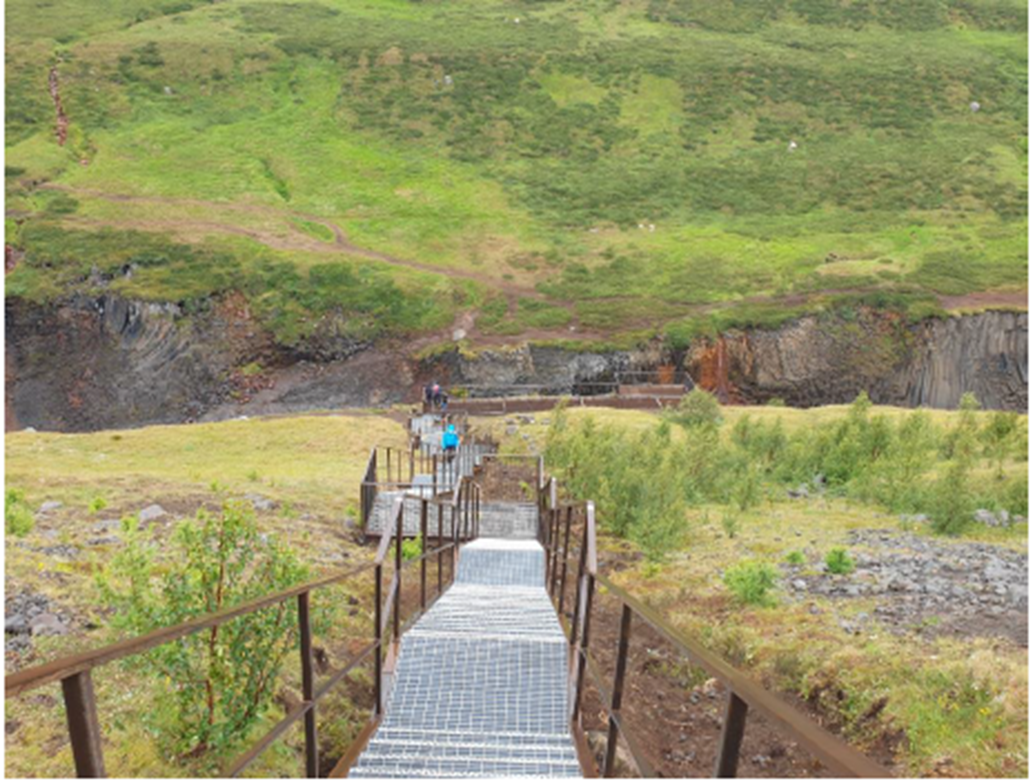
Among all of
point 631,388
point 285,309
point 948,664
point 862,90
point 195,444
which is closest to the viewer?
point 948,664

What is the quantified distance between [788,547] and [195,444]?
60.0 ft

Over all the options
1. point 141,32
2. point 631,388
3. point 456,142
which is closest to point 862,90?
point 456,142

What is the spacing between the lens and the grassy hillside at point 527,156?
1602 inches

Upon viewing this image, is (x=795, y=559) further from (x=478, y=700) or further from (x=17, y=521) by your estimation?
(x=17, y=521)

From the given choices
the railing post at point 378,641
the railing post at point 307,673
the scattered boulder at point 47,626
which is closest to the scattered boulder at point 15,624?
the scattered boulder at point 47,626

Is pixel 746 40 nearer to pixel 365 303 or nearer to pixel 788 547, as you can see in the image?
pixel 365 303

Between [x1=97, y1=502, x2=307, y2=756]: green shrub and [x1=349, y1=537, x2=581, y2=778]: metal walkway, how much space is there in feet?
2.79

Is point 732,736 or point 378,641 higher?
point 732,736

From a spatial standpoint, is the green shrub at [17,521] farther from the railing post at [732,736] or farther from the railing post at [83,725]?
the railing post at [732,736]

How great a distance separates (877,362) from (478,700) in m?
37.1

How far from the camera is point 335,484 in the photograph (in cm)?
1631

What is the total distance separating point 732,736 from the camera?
1950 mm

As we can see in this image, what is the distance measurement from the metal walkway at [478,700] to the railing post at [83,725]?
232 centimetres

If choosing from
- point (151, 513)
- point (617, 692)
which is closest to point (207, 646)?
point (617, 692)
